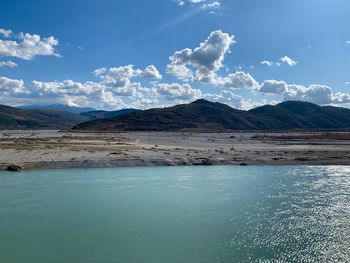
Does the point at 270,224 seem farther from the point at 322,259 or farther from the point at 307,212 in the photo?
the point at 322,259

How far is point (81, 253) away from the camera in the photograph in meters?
19.9

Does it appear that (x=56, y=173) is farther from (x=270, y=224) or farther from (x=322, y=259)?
(x=322, y=259)

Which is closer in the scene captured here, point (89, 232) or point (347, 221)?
point (89, 232)

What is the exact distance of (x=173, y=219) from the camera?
26.8m

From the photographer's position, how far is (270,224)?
25156 mm

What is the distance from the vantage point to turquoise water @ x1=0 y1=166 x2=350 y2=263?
19969 mm

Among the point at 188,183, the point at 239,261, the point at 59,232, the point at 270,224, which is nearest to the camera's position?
Answer: the point at 239,261

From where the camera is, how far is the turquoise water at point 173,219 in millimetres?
19969

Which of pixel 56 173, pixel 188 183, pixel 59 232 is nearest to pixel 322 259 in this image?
pixel 59 232

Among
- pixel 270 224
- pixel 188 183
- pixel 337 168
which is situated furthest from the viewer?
pixel 337 168

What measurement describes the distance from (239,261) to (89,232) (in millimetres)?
9794

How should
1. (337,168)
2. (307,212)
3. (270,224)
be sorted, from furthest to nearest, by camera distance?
(337,168) → (307,212) → (270,224)

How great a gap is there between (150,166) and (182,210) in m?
26.4

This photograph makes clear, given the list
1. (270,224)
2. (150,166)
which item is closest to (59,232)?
(270,224)
